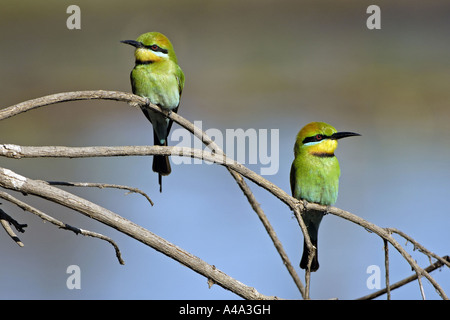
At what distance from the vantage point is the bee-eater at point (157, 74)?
297cm

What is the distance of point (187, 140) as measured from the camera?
129 inches

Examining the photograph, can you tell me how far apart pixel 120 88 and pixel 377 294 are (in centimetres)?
467

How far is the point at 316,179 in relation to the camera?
9.64 feet

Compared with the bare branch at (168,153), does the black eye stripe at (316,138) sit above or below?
above

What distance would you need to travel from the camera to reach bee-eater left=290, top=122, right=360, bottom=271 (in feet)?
9.59

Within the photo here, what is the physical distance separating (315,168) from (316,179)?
65 millimetres

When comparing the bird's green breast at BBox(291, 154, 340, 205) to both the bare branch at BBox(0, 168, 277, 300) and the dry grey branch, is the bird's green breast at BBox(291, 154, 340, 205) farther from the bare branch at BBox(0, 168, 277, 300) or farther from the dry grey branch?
the bare branch at BBox(0, 168, 277, 300)

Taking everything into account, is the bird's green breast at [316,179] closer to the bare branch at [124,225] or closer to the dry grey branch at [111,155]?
the dry grey branch at [111,155]

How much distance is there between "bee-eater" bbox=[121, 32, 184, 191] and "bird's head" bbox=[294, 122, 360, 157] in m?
0.64

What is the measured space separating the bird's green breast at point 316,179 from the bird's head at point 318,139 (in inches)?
1.3

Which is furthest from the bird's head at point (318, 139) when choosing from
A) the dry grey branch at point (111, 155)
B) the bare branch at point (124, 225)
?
the bare branch at point (124, 225)

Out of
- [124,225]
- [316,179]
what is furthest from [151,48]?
[124,225]
